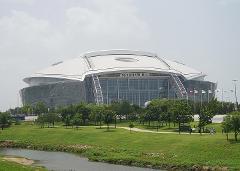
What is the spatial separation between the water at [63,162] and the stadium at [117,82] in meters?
102

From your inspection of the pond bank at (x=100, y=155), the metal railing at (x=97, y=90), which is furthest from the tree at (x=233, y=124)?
the metal railing at (x=97, y=90)

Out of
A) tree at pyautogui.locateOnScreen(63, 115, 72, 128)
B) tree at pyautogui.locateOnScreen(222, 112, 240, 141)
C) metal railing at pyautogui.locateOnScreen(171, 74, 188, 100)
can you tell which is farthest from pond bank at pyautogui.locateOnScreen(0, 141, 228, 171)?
metal railing at pyautogui.locateOnScreen(171, 74, 188, 100)

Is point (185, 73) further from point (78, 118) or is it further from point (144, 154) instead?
point (144, 154)

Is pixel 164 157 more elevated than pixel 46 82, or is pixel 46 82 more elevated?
pixel 46 82

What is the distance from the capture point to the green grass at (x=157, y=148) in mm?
48312

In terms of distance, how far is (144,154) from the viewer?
5453 centimetres

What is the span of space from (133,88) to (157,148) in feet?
408

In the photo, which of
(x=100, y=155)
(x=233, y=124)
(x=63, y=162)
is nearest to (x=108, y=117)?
(x=100, y=155)

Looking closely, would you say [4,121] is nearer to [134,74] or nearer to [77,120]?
[77,120]

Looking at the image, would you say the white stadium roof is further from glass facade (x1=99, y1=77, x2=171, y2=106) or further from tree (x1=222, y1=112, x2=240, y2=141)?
tree (x1=222, y1=112, x2=240, y2=141)

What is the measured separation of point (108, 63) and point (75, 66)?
13252 mm

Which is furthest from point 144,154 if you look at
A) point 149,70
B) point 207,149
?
point 149,70

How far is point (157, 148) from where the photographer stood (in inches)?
2256

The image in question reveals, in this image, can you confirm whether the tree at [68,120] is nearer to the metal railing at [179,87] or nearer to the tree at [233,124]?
the tree at [233,124]
